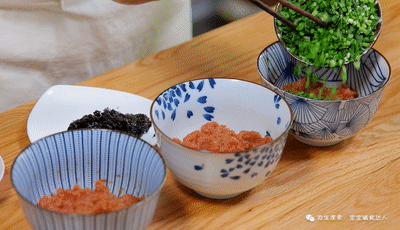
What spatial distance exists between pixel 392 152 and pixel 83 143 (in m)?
0.72

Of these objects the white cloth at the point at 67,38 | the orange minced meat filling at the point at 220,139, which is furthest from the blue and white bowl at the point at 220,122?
the white cloth at the point at 67,38

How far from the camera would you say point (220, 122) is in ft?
3.94

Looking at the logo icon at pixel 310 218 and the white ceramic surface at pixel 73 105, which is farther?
the white ceramic surface at pixel 73 105

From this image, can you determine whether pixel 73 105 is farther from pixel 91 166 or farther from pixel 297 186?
pixel 297 186

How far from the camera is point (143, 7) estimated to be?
169 cm

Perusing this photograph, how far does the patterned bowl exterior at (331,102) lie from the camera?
1081 mm

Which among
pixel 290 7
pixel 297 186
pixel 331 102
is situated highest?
pixel 290 7

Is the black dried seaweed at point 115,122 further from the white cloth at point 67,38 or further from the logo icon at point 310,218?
the white cloth at point 67,38

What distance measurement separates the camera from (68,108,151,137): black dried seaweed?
1125 millimetres

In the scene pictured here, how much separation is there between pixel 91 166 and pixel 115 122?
0.18m

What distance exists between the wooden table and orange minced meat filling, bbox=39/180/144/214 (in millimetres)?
109

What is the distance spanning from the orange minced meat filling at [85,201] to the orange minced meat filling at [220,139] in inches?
7.4

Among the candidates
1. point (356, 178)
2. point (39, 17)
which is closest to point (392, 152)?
point (356, 178)

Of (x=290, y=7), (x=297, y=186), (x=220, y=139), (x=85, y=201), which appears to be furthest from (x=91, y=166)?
(x=290, y=7)
